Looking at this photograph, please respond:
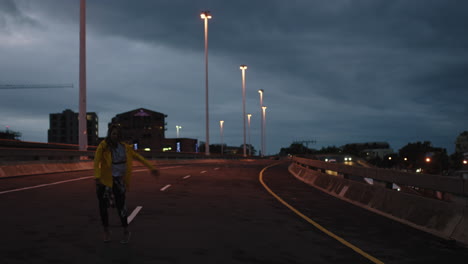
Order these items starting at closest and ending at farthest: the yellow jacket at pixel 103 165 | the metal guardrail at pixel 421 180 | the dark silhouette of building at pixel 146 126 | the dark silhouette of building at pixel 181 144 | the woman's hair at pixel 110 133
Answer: the yellow jacket at pixel 103 165 → the woman's hair at pixel 110 133 → the metal guardrail at pixel 421 180 → the dark silhouette of building at pixel 146 126 → the dark silhouette of building at pixel 181 144

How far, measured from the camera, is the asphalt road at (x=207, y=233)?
6.62 m

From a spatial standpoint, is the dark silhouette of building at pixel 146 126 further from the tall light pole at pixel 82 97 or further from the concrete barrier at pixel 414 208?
the concrete barrier at pixel 414 208

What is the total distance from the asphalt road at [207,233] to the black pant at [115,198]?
395 mm

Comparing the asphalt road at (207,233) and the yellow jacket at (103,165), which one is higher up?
the yellow jacket at (103,165)

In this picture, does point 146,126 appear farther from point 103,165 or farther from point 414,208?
point 103,165

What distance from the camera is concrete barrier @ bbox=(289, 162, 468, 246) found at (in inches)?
310

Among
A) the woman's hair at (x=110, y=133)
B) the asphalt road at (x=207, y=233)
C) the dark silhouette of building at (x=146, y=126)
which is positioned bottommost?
the asphalt road at (x=207, y=233)

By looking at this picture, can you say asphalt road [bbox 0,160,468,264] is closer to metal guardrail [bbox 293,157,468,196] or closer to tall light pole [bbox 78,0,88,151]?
metal guardrail [bbox 293,157,468,196]

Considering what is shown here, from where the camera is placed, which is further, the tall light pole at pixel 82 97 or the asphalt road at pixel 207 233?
the tall light pole at pixel 82 97

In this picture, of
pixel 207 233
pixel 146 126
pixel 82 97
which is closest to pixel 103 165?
pixel 207 233

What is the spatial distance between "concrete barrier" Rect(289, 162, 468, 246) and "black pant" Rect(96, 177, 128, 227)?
17.6 ft

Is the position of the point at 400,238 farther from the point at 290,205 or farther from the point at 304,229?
the point at 290,205

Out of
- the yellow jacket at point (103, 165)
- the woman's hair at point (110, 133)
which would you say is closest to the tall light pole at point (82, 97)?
the woman's hair at point (110, 133)

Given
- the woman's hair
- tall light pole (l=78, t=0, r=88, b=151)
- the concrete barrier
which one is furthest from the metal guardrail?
tall light pole (l=78, t=0, r=88, b=151)
